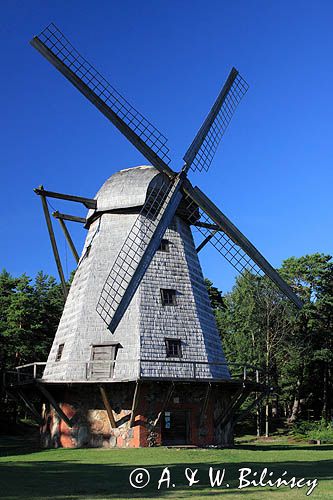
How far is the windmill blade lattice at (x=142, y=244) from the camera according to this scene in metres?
20.8

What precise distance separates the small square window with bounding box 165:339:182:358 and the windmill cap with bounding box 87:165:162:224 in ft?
19.1

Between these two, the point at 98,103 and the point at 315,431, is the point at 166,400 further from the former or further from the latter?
the point at 315,431

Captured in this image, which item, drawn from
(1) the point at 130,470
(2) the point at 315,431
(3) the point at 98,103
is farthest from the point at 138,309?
(2) the point at 315,431

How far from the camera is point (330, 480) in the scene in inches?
455

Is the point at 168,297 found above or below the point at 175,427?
above

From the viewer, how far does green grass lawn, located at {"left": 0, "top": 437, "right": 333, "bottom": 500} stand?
9570 mm

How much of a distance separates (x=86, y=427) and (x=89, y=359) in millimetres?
2450

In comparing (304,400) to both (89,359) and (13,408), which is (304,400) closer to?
(13,408)

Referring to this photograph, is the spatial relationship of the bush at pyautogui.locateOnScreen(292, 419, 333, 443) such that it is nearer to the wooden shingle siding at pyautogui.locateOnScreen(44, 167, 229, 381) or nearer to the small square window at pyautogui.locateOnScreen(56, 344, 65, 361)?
the wooden shingle siding at pyautogui.locateOnScreen(44, 167, 229, 381)

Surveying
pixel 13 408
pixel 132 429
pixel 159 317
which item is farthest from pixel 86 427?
pixel 13 408

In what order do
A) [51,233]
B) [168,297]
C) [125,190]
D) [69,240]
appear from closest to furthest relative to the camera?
1. [168,297]
2. [125,190]
3. [51,233]
4. [69,240]

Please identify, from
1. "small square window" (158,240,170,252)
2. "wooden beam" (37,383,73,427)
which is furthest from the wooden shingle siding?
"wooden beam" (37,383,73,427)

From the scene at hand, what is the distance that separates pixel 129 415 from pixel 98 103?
12.0 meters

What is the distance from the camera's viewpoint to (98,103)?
22859 mm
